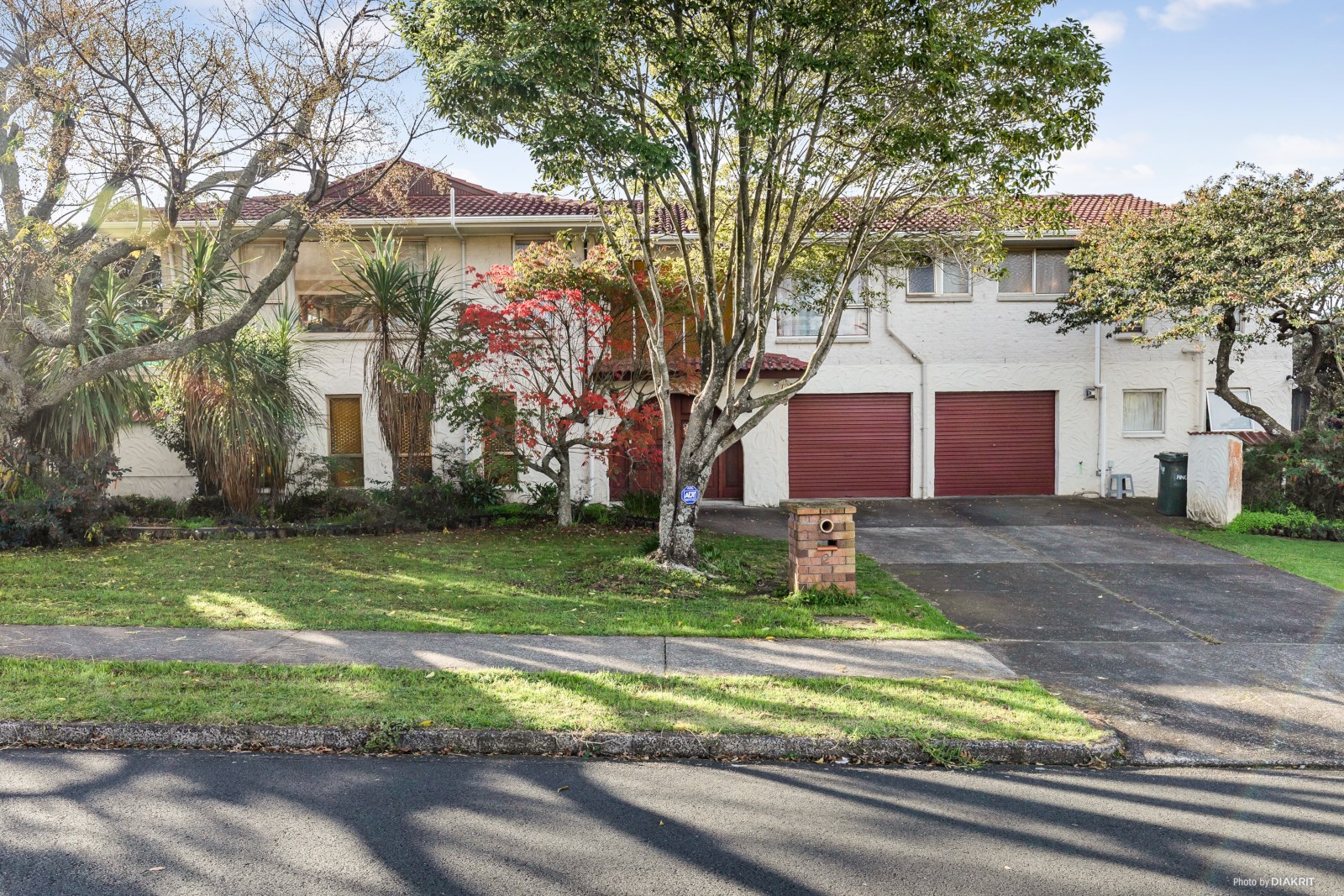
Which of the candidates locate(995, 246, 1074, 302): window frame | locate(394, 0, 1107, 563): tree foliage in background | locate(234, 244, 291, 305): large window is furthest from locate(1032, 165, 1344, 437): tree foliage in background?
locate(234, 244, 291, 305): large window

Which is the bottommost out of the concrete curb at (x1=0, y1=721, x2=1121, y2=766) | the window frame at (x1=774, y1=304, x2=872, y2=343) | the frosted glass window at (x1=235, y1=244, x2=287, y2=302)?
the concrete curb at (x1=0, y1=721, x2=1121, y2=766)

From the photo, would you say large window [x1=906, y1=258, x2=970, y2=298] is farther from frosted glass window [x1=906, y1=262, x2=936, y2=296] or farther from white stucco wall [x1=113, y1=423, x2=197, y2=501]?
white stucco wall [x1=113, y1=423, x2=197, y2=501]

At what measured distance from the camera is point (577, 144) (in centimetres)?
845

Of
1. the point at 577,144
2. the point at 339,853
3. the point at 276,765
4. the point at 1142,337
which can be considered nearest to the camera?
the point at 339,853

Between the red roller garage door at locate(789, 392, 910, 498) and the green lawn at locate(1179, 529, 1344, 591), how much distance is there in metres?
5.34

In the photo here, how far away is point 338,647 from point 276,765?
2025 millimetres

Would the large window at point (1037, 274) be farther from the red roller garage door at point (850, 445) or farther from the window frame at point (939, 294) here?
the red roller garage door at point (850, 445)

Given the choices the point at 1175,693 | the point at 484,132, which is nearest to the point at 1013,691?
the point at 1175,693

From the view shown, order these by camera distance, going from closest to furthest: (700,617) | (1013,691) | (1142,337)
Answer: (1013,691) → (700,617) → (1142,337)

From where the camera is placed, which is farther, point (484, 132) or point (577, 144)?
point (484, 132)

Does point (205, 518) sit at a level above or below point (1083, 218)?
→ below

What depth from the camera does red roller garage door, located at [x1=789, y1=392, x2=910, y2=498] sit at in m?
17.2

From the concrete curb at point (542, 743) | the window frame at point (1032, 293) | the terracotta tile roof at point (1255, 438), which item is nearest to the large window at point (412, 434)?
the concrete curb at point (542, 743)

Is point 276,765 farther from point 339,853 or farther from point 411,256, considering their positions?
point 411,256
